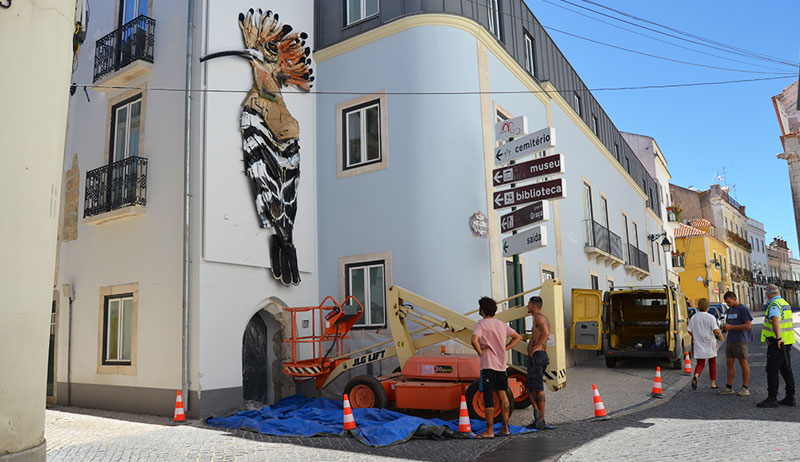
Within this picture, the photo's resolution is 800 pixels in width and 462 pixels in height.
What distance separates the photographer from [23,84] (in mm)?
4082

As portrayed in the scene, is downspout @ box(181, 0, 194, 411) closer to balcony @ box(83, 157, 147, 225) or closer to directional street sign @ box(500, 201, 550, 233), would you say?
balcony @ box(83, 157, 147, 225)

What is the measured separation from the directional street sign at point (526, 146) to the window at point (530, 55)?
560cm

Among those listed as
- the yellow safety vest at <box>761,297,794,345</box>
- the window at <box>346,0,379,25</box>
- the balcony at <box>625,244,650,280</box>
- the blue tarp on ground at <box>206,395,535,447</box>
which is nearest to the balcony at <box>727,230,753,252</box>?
the balcony at <box>625,244,650,280</box>

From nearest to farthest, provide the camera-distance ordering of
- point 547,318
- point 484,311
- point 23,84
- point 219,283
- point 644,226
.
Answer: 1. point 23,84
2. point 484,311
3. point 547,318
4. point 219,283
5. point 644,226

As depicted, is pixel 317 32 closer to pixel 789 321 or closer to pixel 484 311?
pixel 484 311

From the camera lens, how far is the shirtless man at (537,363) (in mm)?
8539

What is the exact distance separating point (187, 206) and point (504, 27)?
9002 millimetres

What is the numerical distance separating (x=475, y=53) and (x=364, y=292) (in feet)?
18.6

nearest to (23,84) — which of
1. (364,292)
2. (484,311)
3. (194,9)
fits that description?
(484,311)

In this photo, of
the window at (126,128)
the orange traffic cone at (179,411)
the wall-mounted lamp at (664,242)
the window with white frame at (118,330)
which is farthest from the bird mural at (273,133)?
the wall-mounted lamp at (664,242)

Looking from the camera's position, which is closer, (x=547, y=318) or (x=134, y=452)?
(x=134, y=452)

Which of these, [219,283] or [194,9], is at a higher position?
[194,9]

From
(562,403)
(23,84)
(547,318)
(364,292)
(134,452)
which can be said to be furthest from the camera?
(364,292)

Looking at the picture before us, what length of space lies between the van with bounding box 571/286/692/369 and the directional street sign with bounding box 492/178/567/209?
20.5ft
